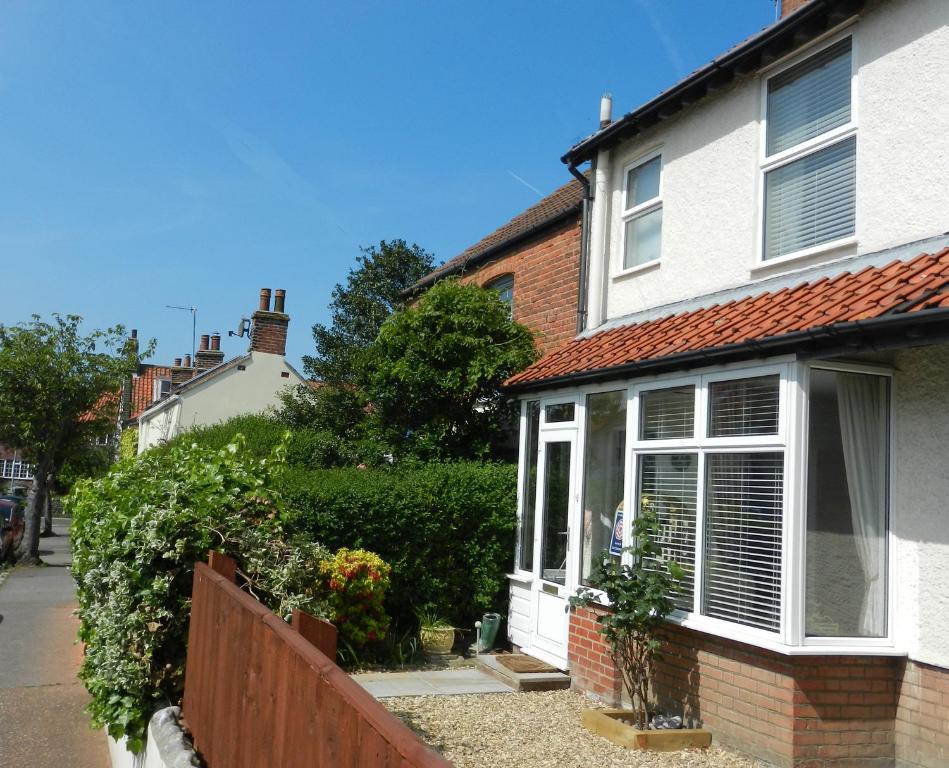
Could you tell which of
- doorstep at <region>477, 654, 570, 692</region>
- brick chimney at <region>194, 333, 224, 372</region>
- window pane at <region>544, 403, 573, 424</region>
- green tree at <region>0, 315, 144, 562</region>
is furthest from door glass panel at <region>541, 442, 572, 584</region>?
brick chimney at <region>194, 333, 224, 372</region>

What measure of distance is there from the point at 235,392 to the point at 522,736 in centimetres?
2376

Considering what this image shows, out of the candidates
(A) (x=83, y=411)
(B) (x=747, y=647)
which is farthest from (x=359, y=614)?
(A) (x=83, y=411)

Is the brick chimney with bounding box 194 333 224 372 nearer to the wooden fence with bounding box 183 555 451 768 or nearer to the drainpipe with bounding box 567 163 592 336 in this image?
the drainpipe with bounding box 567 163 592 336

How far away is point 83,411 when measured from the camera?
21.5m

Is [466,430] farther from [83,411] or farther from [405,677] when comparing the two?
Answer: [83,411]

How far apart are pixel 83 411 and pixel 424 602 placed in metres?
14.4

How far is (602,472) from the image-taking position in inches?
357

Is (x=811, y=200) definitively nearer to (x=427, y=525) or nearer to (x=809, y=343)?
(x=809, y=343)

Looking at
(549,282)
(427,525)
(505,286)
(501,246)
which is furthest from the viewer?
(505,286)

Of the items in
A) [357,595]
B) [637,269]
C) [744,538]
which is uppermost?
[637,269]

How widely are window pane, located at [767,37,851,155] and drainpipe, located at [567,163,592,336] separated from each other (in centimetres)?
300

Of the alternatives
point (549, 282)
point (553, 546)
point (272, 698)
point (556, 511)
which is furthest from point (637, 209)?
point (272, 698)

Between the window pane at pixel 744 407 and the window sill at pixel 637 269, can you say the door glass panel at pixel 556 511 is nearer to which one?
the window sill at pixel 637 269

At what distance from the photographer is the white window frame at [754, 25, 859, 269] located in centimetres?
768
